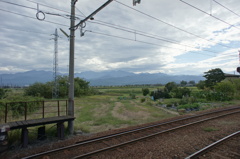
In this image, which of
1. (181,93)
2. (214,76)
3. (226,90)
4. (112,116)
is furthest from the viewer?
(214,76)

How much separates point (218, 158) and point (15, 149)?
8.06m

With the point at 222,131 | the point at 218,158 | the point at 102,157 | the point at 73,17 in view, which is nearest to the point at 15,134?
the point at 102,157

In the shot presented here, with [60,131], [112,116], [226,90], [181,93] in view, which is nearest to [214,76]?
[226,90]

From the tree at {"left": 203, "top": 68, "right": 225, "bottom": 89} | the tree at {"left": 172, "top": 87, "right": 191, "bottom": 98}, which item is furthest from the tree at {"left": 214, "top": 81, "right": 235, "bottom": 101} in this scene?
the tree at {"left": 203, "top": 68, "right": 225, "bottom": 89}

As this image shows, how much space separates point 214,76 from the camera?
45.0 metres

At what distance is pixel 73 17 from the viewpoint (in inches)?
358

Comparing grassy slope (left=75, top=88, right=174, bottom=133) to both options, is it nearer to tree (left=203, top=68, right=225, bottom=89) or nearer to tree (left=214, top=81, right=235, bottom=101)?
tree (left=214, top=81, right=235, bottom=101)

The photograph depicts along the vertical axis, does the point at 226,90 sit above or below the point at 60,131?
above

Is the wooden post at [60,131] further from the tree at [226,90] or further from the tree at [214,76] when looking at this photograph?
the tree at [214,76]

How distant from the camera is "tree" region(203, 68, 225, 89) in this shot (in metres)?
44.5

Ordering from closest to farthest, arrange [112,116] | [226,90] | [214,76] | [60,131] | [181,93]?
1. [60,131]
2. [112,116]
3. [226,90]
4. [181,93]
5. [214,76]

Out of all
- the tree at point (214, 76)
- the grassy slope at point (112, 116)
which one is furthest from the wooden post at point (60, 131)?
the tree at point (214, 76)

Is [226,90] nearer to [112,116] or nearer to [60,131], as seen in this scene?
[112,116]

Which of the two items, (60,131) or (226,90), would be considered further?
(226,90)
